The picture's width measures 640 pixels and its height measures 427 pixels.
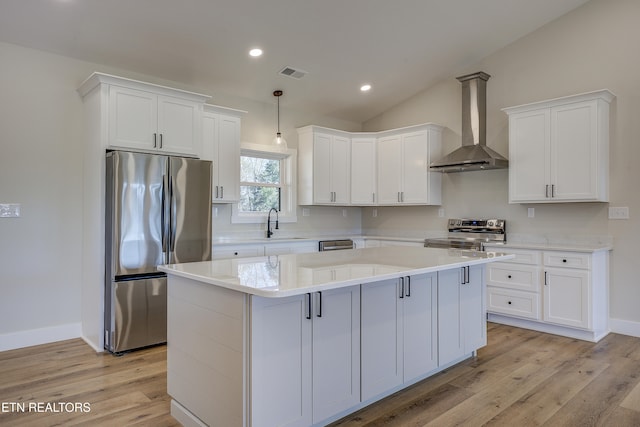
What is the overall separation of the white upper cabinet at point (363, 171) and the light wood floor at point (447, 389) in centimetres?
273

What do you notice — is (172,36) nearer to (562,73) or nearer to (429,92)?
(429,92)

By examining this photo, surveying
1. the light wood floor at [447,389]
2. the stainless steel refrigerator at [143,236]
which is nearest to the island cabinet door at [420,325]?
the light wood floor at [447,389]

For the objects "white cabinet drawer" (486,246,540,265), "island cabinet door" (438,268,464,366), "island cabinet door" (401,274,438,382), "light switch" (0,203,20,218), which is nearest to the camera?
"island cabinet door" (401,274,438,382)

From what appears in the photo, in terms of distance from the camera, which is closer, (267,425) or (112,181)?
(267,425)

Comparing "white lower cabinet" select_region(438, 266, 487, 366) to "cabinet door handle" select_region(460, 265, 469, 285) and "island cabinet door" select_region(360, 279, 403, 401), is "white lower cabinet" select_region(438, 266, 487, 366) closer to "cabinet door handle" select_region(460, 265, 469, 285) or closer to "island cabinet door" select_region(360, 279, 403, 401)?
"cabinet door handle" select_region(460, 265, 469, 285)

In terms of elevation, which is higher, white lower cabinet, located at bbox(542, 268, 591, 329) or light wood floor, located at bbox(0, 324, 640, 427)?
white lower cabinet, located at bbox(542, 268, 591, 329)

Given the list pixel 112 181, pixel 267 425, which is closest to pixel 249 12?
Answer: pixel 112 181

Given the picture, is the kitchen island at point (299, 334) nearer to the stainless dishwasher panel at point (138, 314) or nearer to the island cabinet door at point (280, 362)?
the island cabinet door at point (280, 362)

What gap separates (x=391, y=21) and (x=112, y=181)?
2.94m

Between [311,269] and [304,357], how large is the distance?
469 mm

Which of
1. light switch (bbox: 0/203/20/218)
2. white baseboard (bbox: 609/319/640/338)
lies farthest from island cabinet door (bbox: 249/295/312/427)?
white baseboard (bbox: 609/319/640/338)

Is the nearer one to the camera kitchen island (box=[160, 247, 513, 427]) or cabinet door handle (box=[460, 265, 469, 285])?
kitchen island (box=[160, 247, 513, 427])

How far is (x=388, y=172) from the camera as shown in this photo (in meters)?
5.68

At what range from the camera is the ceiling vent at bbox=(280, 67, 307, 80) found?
14.9ft
